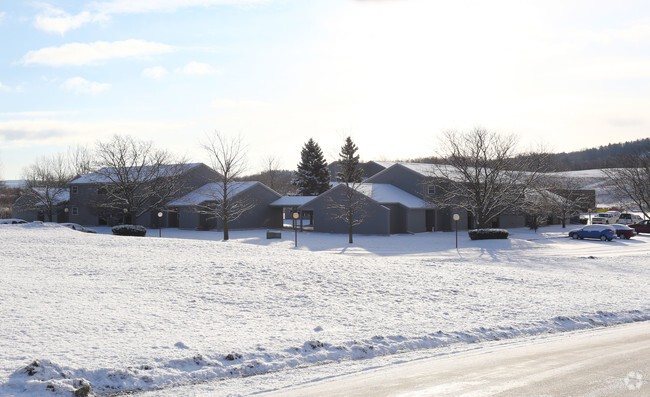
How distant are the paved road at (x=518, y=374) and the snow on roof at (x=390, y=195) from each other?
37.0m

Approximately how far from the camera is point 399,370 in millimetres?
9336

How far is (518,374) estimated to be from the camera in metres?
9.01

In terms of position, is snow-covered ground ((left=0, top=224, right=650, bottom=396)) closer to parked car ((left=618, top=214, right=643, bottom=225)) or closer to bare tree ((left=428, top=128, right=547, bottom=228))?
bare tree ((left=428, top=128, right=547, bottom=228))

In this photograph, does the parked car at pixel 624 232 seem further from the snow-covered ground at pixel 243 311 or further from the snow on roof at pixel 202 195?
the snow on roof at pixel 202 195

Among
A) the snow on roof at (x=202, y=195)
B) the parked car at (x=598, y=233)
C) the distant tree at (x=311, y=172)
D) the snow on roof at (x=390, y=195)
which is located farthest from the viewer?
the distant tree at (x=311, y=172)

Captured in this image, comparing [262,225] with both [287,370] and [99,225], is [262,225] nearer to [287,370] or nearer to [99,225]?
[99,225]

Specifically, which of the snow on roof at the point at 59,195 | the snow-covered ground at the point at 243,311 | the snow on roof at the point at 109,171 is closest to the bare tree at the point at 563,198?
the snow-covered ground at the point at 243,311

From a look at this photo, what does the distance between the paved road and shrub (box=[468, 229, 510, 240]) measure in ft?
92.6

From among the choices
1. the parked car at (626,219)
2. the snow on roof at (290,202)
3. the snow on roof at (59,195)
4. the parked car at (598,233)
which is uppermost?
the snow on roof at (59,195)

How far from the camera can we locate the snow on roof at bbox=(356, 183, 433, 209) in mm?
48500

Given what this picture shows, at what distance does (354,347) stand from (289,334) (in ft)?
4.86

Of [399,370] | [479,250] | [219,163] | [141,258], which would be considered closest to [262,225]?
[219,163]

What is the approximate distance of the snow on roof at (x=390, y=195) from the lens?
4850 centimetres

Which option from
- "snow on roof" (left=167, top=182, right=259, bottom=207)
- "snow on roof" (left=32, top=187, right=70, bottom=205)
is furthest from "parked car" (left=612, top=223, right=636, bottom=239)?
"snow on roof" (left=32, top=187, right=70, bottom=205)
